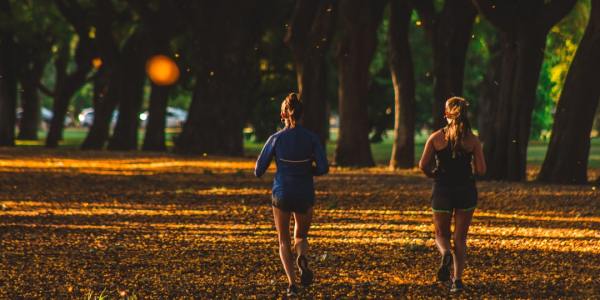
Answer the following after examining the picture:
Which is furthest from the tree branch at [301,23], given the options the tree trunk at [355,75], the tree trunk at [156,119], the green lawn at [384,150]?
the tree trunk at [156,119]

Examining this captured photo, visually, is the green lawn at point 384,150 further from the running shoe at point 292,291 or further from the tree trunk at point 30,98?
the running shoe at point 292,291

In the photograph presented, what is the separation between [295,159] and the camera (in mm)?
8695

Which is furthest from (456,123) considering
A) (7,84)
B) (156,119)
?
(7,84)

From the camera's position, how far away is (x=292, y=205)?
8.72 m

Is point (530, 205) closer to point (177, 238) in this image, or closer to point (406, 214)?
point (406, 214)

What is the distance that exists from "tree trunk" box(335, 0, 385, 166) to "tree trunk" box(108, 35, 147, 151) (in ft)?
37.6

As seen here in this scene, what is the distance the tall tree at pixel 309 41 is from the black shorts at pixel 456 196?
1968 centimetres

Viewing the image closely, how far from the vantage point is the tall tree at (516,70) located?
2270 centimetres

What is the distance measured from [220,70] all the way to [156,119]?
741 cm

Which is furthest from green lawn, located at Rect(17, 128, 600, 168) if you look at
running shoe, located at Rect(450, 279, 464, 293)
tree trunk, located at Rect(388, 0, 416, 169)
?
running shoe, located at Rect(450, 279, 464, 293)

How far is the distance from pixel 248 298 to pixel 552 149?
1461 cm

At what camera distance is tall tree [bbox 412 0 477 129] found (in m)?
27.0

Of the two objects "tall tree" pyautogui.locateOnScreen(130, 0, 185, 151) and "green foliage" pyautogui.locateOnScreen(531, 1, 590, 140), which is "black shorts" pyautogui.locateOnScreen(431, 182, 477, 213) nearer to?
"green foliage" pyautogui.locateOnScreen(531, 1, 590, 140)

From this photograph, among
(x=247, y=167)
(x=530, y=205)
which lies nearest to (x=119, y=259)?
(x=530, y=205)
